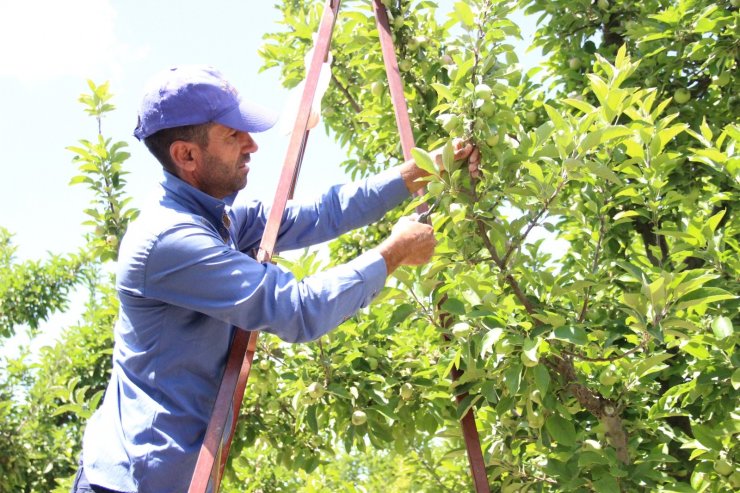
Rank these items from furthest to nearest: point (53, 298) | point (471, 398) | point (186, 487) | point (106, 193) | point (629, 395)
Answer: point (53, 298) → point (106, 193) → point (629, 395) → point (471, 398) → point (186, 487)

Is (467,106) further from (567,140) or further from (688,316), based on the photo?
(688,316)

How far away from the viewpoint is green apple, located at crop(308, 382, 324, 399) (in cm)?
281

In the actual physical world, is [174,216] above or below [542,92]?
below

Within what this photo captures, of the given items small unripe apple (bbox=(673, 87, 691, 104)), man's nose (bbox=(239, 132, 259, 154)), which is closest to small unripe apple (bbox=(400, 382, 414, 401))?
man's nose (bbox=(239, 132, 259, 154))

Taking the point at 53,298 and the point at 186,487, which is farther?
the point at 53,298

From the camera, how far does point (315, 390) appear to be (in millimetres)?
2809

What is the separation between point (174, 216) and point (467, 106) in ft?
2.97

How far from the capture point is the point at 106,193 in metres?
3.52

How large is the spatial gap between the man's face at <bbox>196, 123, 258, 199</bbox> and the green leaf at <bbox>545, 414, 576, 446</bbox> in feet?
3.91

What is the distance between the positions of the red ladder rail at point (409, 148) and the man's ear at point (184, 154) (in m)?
0.71

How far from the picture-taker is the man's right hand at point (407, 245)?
207 centimetres

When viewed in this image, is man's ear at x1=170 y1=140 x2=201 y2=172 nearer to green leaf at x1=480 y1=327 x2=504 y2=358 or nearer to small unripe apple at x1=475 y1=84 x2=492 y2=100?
small unripe apple at x1=475 y1=84 x2=492 y2=100

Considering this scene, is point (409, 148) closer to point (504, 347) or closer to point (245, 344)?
point (504, 347)

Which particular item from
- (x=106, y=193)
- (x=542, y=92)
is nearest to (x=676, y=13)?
(x=542, y=92)
